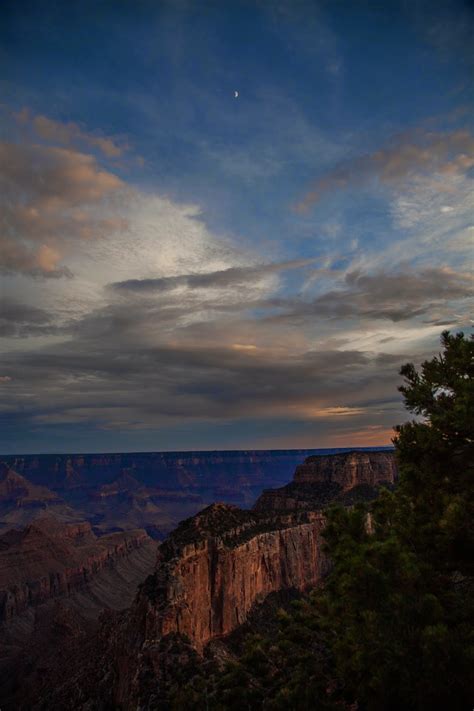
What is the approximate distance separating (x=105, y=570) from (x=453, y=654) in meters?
172

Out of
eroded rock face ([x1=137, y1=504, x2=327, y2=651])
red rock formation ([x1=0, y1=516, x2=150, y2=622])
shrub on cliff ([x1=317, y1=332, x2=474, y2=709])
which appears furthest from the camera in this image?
red rock formation ([x1=0, y1=516, x2=150, y2=622])

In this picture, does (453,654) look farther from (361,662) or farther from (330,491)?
(330,491)

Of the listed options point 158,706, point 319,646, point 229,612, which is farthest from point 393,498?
Result: point 229,612

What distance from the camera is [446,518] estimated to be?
43.7 feet

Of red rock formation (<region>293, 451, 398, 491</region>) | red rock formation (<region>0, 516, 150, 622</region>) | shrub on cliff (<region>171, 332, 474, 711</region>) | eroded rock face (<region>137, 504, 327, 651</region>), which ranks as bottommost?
red rock formation (<region>0, 516, 150, 622</region>)

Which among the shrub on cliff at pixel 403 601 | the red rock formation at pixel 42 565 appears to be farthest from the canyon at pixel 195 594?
the red rock formation at pixel 42 565

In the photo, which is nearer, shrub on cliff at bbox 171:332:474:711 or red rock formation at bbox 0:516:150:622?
shrub on cliff at bbox 171:332:474:711

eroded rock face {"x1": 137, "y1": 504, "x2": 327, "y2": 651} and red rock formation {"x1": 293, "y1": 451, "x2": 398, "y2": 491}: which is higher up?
red rock formation {"x1": 293, "y1": 451, "x2": 398, "y2": 491}

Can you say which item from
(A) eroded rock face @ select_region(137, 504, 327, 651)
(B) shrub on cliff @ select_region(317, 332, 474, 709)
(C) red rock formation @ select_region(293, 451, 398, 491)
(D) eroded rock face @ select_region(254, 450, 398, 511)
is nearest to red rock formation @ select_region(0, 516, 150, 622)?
(D) eroded rock face @ select_region(254, 450, 398, 511)

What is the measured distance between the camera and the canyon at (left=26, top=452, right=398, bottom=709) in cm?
3086

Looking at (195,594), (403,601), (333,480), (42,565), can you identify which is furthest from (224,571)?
(42,565)

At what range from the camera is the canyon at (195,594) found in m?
30.9

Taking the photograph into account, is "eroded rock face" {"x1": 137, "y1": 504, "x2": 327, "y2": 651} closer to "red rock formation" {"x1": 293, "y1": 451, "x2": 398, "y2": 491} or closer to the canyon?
the canyon

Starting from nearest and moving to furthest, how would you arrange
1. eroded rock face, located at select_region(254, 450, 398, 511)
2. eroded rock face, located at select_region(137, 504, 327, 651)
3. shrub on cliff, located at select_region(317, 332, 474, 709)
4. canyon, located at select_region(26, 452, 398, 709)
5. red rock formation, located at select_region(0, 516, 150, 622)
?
shrub on cliff, located at select_region(317, 332, 474, 709) → canyon, located at select_region(26, 452, 398, 709) → eroded rock face, located at select_region(137, 504, 327, 651) → eroded rock face, located at select_region(254, 450, 398, 511) → red rock formation, located at select_region(0, 516, 150, 622)
